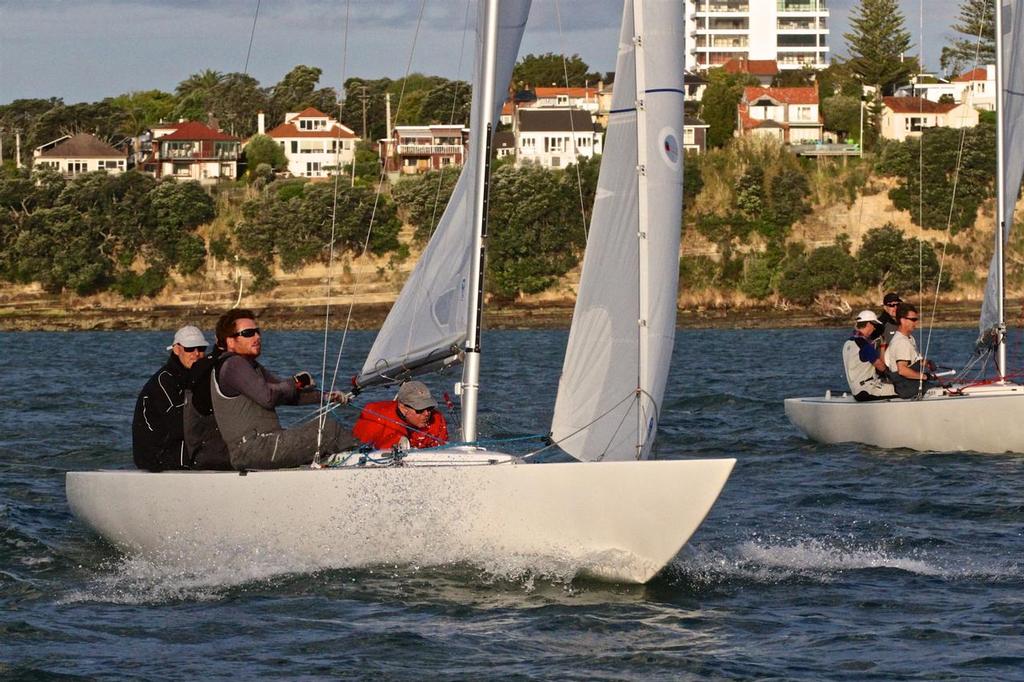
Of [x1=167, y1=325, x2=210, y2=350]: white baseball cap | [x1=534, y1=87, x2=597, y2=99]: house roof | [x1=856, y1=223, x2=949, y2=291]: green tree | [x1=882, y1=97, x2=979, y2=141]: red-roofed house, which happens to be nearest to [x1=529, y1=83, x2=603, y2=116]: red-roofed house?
[x1=534, y1=87, x2=597, y2=99]: house roof

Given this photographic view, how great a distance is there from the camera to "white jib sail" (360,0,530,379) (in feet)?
36.1

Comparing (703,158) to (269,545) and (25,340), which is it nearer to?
(25,340)

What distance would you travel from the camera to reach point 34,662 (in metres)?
8.55

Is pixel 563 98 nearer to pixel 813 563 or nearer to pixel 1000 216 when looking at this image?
pixel 1000 216

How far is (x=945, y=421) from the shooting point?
1653 cm

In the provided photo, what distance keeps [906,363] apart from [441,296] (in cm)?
721

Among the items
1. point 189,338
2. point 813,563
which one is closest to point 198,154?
point 189,338

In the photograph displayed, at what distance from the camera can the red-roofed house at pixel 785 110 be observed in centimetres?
9619

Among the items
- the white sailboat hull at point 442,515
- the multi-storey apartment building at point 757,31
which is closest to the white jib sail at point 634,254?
the white sailboat hull at point 442,515

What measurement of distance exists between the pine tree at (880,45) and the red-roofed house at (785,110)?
3.83 meters

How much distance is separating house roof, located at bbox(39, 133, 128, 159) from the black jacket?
279 ft

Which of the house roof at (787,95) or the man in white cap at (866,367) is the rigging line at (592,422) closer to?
the man in white cap at (866,367)

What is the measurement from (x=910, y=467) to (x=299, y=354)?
1127 inches

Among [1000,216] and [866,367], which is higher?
[1000,216]
